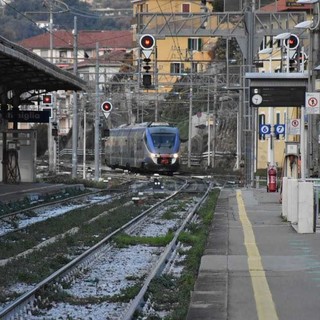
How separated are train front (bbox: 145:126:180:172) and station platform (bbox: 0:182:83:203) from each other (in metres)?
16.4

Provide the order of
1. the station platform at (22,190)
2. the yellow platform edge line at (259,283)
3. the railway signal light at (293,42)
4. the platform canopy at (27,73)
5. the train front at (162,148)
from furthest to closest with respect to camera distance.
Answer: the train front at (162,148) → the railway signal light at (293,42) → the station platform at (22,190) → the platform canopy at (27,73) → the yellow platform edge line at (259,283)

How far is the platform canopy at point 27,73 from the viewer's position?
2619 centimetres

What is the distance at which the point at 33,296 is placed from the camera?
11.0m

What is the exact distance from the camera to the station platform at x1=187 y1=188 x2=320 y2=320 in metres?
9.88

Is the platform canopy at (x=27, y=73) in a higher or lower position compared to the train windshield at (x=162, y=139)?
higher

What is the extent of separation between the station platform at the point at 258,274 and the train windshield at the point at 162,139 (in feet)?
120

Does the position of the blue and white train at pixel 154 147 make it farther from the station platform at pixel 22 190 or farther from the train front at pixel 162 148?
the station platform at pixel 22 190

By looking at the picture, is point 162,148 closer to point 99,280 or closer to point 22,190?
point 22,190

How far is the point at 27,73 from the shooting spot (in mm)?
33438

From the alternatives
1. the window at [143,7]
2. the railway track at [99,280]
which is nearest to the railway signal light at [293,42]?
the railway track at [99,280]

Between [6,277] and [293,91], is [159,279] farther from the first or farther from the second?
[293,91]

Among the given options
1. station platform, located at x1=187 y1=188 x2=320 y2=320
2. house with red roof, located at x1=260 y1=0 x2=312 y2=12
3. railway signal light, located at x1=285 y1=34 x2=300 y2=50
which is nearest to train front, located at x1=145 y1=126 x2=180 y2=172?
house with red roof, located at x1=260 y1=0 x2=312 y2=12

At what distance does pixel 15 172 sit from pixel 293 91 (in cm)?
2028

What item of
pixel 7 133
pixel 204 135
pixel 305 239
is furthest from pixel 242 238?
pixel 204 135
